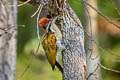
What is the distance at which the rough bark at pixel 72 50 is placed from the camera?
3211mm

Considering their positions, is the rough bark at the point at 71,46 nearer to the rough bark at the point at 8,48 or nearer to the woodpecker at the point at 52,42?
the woodpecker at the point at 52,42

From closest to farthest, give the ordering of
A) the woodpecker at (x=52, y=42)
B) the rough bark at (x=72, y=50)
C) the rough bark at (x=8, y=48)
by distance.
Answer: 1. the rough bark at (x=72, y=50)
2. the woodpecker at (x=52, y=42)
3. the rough bark at (x=8, y=48)

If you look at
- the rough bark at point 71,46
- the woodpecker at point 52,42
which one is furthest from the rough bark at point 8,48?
the rough bark at point 71,46

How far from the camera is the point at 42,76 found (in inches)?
305

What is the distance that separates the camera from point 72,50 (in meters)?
3.22

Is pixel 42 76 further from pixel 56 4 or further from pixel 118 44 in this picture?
pixel 56 4

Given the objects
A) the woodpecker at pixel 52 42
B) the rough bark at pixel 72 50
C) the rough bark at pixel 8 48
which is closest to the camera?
the rough bark at pixel 72 50

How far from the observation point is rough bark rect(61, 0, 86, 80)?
126 inches

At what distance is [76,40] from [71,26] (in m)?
0.14

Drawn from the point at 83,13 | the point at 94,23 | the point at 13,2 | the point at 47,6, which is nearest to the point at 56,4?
the point at 47,6

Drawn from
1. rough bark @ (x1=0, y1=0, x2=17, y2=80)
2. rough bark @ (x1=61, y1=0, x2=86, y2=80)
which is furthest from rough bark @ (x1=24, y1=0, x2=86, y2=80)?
rough bark @ (x1=0, y1=0, x2=17, y2=80)

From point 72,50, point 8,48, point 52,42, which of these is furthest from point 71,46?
point 8,48

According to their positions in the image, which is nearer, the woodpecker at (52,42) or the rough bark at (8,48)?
the woodpecker at (52,42)

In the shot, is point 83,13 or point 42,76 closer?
point 83,13
